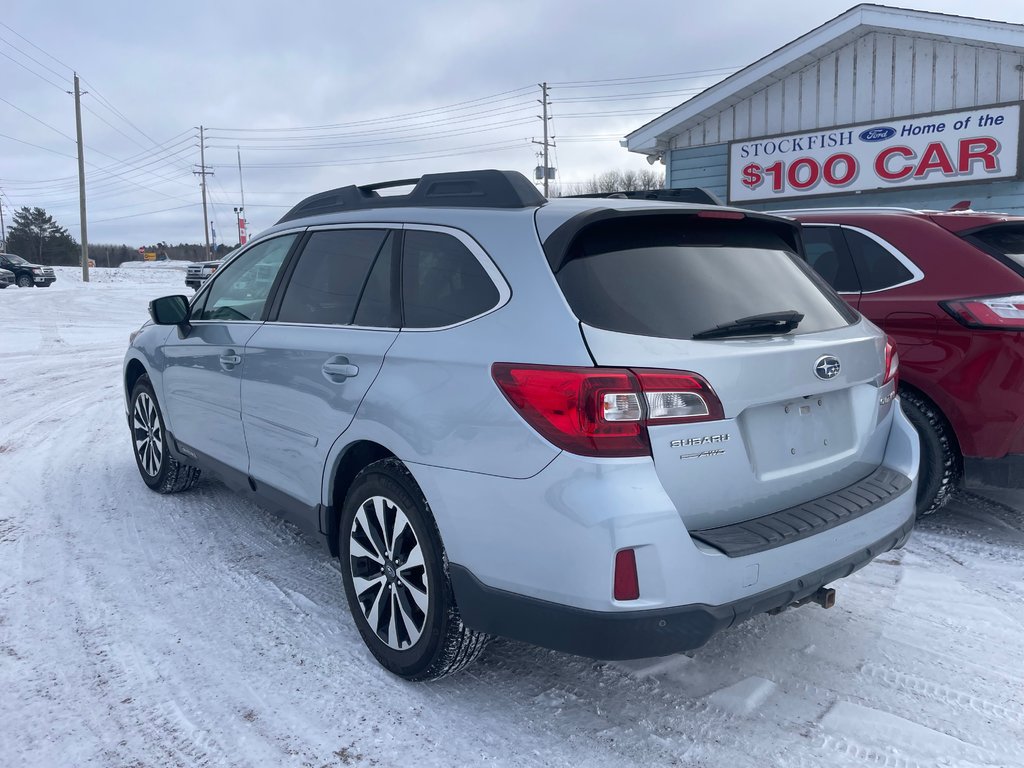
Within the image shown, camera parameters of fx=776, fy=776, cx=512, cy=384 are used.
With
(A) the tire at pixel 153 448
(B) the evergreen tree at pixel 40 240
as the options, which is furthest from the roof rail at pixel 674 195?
(B) the evergreen tree at pixel 40 240

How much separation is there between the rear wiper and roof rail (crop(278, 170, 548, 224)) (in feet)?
2.57

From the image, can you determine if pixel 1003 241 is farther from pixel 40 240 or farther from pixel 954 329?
pixel 40 240

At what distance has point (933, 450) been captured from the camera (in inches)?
164

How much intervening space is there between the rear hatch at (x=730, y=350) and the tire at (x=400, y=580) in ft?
2.97

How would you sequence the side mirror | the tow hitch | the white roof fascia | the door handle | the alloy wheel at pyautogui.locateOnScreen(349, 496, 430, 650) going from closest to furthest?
the tow hitch, the alloy wheel at pyautogui.locateOnScreen(349, 496, 430, 650), the door handle, the side mirror, the white roof fascia

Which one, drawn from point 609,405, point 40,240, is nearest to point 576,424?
point 609,405

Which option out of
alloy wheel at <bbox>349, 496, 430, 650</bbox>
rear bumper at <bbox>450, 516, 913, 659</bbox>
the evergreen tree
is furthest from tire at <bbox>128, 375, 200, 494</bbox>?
the evergreen tree

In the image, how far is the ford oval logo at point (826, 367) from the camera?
2.64m

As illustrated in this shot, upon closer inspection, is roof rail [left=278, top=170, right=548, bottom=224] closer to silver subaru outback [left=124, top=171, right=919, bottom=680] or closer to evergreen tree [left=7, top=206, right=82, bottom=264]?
silver subaru outback [left=124, top=171, right=919, bottom=680]

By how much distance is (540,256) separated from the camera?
98.8 inches

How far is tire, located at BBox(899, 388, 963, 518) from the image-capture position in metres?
4.14

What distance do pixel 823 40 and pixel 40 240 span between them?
92.1 m

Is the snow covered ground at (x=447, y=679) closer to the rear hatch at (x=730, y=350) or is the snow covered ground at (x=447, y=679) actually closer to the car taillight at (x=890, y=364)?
the rear hatch at (x=730, y=350)

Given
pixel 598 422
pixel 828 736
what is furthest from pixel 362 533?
pixel 828 736
